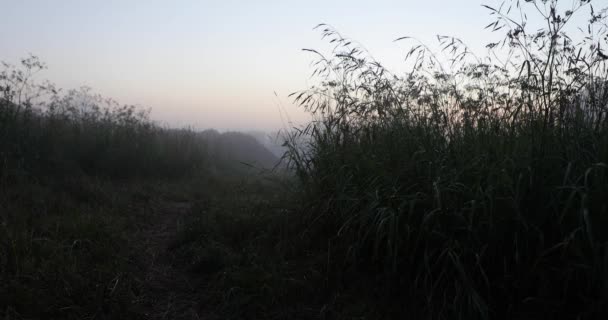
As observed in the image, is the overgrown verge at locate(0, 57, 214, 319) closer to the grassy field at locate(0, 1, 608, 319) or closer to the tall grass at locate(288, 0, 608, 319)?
the grassy field at locate(0, 1, 608, 319)

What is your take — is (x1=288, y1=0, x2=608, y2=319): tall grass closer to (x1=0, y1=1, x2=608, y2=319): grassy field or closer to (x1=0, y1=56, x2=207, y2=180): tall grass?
(x1=0, y1=1, x2=608, y2=319): grassy field

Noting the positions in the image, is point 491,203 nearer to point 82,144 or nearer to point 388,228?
point 388,228

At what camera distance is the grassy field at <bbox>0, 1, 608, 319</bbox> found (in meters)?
2.28

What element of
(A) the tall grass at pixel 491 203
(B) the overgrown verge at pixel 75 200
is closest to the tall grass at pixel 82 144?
(B) the overgrown verge at pixel 75 200

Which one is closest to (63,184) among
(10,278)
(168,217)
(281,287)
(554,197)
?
(168,217)

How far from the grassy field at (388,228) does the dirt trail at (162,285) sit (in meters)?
0.02

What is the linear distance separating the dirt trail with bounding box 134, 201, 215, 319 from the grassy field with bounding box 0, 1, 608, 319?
2cm

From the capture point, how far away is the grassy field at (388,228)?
2277 mm

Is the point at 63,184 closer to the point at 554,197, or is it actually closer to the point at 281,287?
the point at 281,287

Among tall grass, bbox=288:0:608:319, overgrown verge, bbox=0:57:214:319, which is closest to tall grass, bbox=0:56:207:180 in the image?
overgrown verge, bbox=0:57:214:319

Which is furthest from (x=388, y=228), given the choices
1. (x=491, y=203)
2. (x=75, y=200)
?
(x=75, y=200)

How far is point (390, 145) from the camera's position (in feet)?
11.2

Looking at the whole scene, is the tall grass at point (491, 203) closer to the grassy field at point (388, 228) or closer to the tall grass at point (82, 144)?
the grassy field at point (388, 228)

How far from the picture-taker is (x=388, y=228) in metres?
2.82
